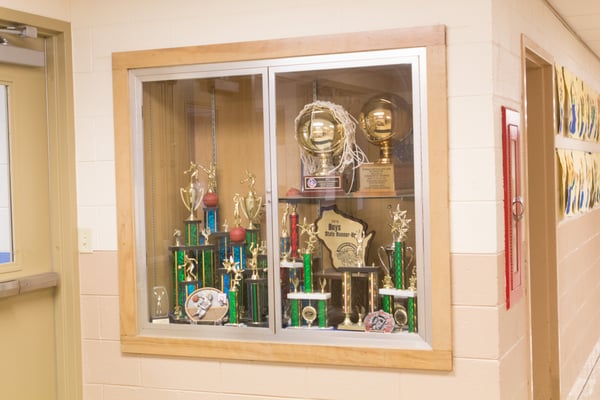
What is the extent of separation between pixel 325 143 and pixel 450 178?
552mm

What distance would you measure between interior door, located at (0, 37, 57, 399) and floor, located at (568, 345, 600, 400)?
2951 mm

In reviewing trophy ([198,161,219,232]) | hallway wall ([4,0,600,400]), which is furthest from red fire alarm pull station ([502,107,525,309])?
trophy ([198,161,219,232])

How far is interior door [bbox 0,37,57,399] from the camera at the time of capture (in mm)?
3326

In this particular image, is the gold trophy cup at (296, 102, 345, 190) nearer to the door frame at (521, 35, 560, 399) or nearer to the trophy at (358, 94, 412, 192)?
the trophy at (358, 94, 412, 192)

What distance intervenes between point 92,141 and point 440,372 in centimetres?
172

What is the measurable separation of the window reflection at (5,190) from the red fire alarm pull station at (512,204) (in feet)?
6.36

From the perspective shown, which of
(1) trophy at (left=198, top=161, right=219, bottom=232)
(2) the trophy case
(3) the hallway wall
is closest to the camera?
(3) the hallway wall

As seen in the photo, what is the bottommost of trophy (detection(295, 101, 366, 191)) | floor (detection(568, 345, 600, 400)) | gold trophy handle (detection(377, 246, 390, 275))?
floor (detection(568, 345, 600, 400))

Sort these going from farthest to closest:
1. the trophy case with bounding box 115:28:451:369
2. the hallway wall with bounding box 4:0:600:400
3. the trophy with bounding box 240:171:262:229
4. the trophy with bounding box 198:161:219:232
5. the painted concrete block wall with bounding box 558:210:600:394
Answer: the painted concrete block wall with bounding box 558:210:600:394 → the trophy with bounding box 198:161:219:232 → the trophy with bounding box 240:171:262:229 → the trophy case with bounding box 115:28:451:369 → the hallway wall with bounding box 4:0:600:400

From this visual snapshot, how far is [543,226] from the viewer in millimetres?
4328

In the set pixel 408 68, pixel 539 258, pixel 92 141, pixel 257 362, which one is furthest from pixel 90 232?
pixel 539 258

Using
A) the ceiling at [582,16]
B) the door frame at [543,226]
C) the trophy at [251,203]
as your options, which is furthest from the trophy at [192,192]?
the ceiling at [582,16]

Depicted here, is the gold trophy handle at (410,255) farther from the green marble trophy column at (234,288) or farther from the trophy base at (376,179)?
the green marble trophy column at (234,288)

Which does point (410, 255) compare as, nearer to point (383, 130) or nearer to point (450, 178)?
point (450, 178)
